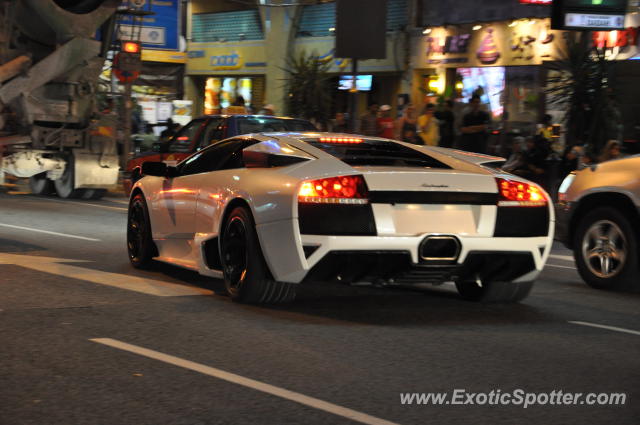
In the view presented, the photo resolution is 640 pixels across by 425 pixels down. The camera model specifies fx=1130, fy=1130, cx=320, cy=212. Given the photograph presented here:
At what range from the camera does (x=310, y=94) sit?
89.0 feet

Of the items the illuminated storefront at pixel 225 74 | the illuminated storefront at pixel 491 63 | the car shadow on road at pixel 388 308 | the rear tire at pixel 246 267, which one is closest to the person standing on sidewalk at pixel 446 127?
the illuminated storefront at pixel 491 63

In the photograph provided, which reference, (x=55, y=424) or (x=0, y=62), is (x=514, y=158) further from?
(x=55, y=424)

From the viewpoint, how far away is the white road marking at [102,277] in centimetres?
900

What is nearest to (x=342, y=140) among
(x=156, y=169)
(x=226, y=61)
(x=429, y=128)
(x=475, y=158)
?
(x=475, y=158)

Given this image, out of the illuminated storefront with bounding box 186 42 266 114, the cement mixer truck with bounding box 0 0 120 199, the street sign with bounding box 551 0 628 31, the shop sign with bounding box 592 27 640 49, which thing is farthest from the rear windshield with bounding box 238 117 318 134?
the illuminated storefront with bounding box 186 42 266 114

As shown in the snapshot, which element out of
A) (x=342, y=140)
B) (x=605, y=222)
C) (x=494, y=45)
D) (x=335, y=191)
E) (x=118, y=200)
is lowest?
(x=118, y=200)

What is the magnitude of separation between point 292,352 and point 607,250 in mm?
4608

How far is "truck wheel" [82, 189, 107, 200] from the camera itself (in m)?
20.3

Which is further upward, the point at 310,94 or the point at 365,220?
the point at 310,94

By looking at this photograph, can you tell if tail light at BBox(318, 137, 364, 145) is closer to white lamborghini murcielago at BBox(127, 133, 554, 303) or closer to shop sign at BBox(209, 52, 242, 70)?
white lamborghini murcielago at BBox(127, 133, 554, 303)

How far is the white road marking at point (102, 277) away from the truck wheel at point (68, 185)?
28.9ft

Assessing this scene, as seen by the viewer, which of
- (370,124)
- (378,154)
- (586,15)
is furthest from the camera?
(370,124)

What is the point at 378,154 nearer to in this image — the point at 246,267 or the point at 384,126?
the point at 246,267

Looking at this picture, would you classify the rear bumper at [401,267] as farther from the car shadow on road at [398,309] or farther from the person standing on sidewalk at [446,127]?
the person standing on sidewalk at [446,127]
